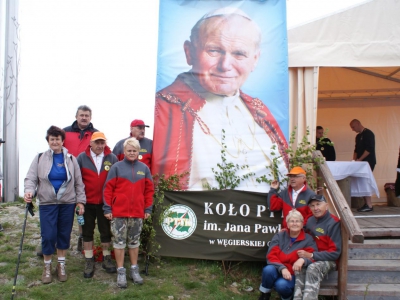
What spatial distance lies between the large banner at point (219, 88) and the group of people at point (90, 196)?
0.95m

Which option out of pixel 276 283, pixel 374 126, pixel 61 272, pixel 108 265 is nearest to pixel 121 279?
pixel 108 265

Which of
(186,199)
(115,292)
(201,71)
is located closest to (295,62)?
(201,71)

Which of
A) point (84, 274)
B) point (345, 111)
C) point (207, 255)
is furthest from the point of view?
point (345, 111)

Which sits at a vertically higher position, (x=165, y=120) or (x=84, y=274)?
(x=165, y=120)

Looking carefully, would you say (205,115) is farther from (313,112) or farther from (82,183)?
(82,183)

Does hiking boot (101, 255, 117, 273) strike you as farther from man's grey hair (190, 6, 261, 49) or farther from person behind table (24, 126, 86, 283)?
man's grey hair (190, 6, 261, 49)

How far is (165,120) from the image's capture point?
18.1 ft

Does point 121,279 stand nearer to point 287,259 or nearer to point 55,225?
point 55,225

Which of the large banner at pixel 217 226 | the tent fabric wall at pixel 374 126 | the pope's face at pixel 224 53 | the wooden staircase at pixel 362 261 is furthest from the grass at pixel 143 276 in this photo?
the tent fabric wall at pixel 374 126

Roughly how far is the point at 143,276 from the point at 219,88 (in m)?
2.68

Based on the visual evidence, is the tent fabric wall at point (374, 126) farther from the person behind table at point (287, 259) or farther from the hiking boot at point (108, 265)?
the hiking boot at point (108, 265)

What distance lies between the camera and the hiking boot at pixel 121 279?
4.24 metres

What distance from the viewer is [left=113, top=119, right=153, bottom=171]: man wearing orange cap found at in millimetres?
5070

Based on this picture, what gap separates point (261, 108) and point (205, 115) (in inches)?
30.6
